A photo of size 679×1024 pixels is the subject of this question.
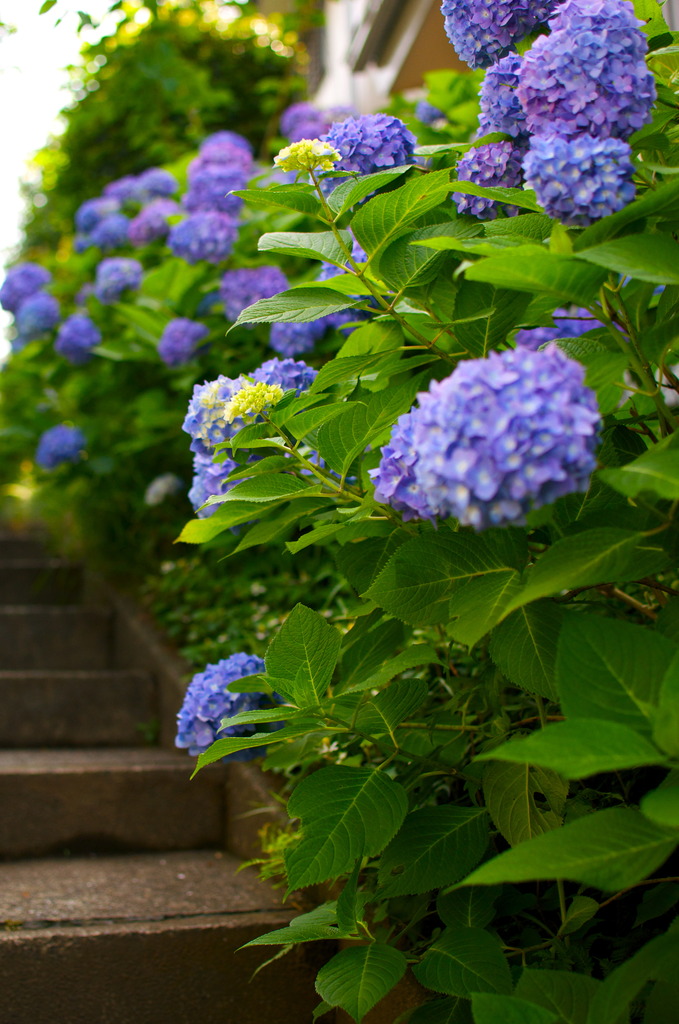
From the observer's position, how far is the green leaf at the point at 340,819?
845mm

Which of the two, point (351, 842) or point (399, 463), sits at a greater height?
point (399, 463)

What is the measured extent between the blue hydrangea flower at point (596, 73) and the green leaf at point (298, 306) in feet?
0.88

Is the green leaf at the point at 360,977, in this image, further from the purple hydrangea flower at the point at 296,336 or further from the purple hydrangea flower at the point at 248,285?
the purple hydrangea flower at the point at 248,285

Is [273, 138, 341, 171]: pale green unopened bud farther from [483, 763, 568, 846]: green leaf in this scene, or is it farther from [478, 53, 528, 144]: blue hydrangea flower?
[483, 763, 568, 846]: green leaf

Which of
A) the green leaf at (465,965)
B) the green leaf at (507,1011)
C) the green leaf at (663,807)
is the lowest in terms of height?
the green leaf at (465,965)

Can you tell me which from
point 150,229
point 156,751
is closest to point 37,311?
point 150,229

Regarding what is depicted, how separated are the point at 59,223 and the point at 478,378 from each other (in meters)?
5.11

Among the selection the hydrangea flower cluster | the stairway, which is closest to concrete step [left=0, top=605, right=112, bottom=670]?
the stairway

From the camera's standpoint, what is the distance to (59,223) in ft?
16.9

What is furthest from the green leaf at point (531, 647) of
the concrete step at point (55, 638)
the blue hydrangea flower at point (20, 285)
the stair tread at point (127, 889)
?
the blue hydrangea flower at point (20, 285)

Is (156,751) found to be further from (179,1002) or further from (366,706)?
(366,706)

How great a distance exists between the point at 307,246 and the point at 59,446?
2.19 meters

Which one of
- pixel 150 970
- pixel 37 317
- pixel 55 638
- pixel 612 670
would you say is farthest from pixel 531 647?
pixel 37 317

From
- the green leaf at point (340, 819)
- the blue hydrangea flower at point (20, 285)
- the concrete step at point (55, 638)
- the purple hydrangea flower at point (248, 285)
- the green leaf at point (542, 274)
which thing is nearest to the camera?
the green leaf at point (542, 274)
